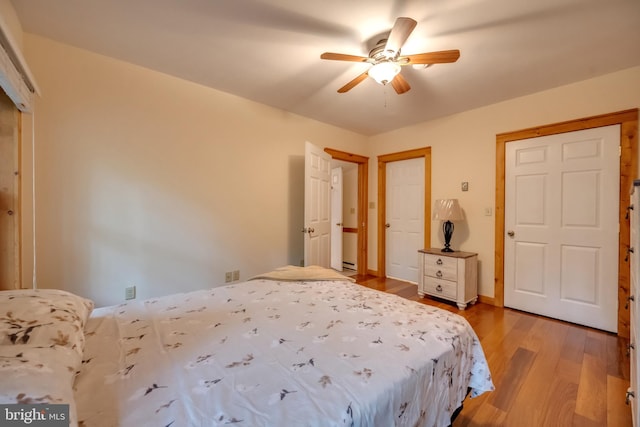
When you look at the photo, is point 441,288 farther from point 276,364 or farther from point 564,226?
point 276,364

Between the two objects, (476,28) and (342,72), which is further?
(342,72)

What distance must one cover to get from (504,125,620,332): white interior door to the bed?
2141mm

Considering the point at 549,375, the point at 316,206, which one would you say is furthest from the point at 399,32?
the point at 549,375

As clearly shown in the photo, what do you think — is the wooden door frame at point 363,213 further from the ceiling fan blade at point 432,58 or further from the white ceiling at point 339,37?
the ceiling fan blade at point 432,58

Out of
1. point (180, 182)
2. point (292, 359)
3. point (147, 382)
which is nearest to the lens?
point (147, 382)

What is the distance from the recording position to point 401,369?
2.89 feet

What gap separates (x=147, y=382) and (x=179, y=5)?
2.02 m

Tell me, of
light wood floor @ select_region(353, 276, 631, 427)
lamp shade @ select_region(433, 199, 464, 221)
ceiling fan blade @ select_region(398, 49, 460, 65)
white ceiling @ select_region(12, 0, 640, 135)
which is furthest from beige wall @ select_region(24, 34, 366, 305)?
light wood floor @ select_region(353, 276, 631, 427)

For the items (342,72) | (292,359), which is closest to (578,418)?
(292,359)

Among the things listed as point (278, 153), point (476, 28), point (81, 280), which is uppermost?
point (476, 28)

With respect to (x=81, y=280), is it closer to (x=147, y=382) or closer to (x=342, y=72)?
(x=147, y=382)

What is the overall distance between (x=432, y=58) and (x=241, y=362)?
2.02 m

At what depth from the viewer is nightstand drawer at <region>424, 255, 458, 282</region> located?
299cm

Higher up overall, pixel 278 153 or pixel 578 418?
pixel 278 153
